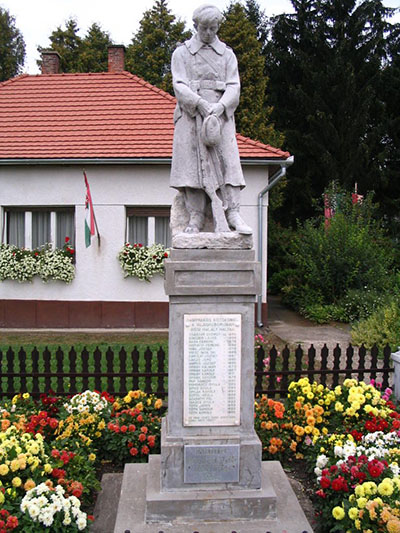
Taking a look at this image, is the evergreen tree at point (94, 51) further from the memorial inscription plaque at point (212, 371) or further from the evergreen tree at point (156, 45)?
the memorial inscription plaque at point (212, 371)

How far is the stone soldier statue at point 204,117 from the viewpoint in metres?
3.53

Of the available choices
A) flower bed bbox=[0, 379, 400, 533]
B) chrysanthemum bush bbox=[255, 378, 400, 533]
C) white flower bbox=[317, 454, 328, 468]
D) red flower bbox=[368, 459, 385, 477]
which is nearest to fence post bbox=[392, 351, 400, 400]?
chrysanthemum bush bbox=[255, 378, 400, 533]

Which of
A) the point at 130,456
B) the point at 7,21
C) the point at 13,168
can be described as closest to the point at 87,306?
the point at 13,168

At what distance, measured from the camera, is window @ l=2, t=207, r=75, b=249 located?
1155cm

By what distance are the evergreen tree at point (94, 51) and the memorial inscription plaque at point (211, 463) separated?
21155 millimetres

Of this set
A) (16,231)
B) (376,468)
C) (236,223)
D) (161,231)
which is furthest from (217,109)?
(16,231)

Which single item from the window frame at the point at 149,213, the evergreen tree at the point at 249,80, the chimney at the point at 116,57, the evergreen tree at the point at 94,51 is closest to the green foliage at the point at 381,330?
the window frame at the point at 149,213

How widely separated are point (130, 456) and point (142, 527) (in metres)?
1.19

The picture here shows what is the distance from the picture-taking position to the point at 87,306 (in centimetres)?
1121

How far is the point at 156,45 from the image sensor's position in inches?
848

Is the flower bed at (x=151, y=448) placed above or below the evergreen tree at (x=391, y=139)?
below

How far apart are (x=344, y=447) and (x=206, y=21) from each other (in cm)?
333

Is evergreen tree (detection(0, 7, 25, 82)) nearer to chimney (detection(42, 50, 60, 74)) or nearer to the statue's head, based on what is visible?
chimney (detection(42, 50, 60, 74))

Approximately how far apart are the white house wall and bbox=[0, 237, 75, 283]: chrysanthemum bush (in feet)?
Answer: 0.70
